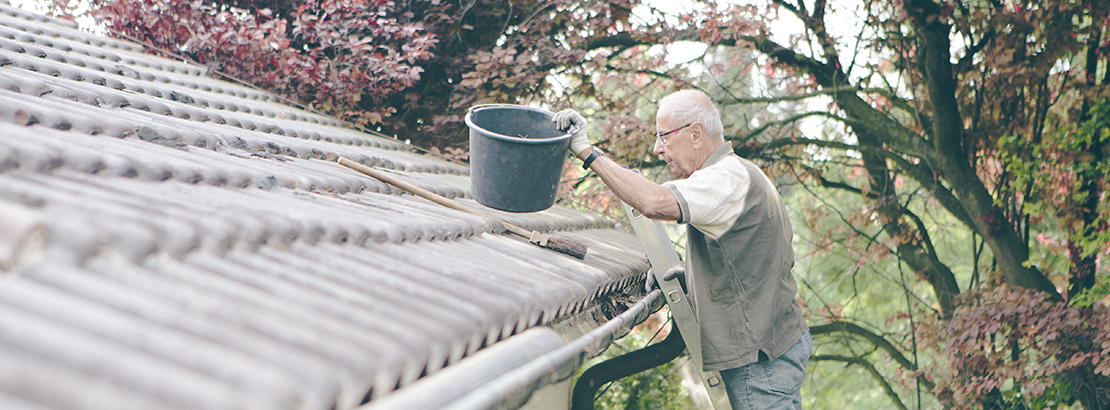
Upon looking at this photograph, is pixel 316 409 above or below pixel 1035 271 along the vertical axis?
below

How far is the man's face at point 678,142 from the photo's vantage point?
9.54ft

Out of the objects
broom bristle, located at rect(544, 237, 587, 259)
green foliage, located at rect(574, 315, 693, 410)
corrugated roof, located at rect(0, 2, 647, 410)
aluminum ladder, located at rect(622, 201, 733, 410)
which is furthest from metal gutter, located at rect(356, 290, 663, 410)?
green foliage, located at rect(574, 315, 693, 410)

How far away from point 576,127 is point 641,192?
432 millimetres

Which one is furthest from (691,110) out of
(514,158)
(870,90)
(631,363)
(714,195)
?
(870,90)

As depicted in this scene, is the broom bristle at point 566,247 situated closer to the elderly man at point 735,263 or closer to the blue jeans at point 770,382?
the elderly man at point 735,263

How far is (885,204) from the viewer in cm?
671

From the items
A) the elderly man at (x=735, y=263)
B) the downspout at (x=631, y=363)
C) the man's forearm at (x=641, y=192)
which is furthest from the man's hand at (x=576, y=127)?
the downspout at (x=631, y=363)

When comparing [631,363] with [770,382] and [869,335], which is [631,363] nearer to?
[770,382]

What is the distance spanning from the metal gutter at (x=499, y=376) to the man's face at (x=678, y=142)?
1355 mm

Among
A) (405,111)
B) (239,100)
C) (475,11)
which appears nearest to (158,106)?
(239,100)

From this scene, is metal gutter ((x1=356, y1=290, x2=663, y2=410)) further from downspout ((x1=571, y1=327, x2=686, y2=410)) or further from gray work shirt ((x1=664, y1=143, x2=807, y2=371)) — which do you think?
downspout ((x1=571, y1=327, x2=686, y2=410))

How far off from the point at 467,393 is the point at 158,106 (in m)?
2.45

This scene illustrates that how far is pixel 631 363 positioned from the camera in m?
3.68

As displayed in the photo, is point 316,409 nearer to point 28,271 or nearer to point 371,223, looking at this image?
point 28,271
